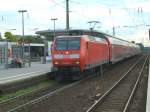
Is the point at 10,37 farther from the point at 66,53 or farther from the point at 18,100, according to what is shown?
the point at 18,100

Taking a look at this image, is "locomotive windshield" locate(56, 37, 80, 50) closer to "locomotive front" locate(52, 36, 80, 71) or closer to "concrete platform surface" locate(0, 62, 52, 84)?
"locomotive front" locate(52, 36, 80, 71)

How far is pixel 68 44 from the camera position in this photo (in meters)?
25.5

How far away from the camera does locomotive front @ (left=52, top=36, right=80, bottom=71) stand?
25.0 m

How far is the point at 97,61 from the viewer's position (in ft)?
100.0

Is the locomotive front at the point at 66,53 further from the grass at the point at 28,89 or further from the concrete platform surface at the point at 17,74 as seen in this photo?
the concrete platform surface at the point at 17,74

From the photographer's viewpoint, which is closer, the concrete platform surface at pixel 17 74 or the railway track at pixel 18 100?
the railway track at pixel 18 100

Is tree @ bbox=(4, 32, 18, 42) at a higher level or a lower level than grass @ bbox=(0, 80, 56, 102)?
higher

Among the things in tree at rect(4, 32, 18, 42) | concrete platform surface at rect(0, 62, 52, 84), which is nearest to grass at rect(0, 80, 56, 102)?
concrete platform surface at rect(0, 62, 52, 84)

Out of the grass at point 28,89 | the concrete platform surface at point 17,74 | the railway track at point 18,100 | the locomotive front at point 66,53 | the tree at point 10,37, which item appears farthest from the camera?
the tree at point 10,37

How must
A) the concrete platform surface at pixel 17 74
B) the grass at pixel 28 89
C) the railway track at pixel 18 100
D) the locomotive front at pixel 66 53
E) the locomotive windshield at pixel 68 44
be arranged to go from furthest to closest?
the locomotive windshield at pixel 68 44 → the locomotive front at pixel 66 53 → the concrete platform surface at pixel 17 74 → the grass at pixel 28 89 → the railway track at pixel 18 100

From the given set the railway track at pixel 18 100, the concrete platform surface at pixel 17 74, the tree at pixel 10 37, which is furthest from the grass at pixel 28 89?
the tree at pixel 10 37

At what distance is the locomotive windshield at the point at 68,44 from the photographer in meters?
25.3

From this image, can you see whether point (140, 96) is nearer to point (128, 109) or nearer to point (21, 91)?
point (128, 109)

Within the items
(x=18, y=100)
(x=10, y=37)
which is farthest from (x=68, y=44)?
(x=10, y=37)
